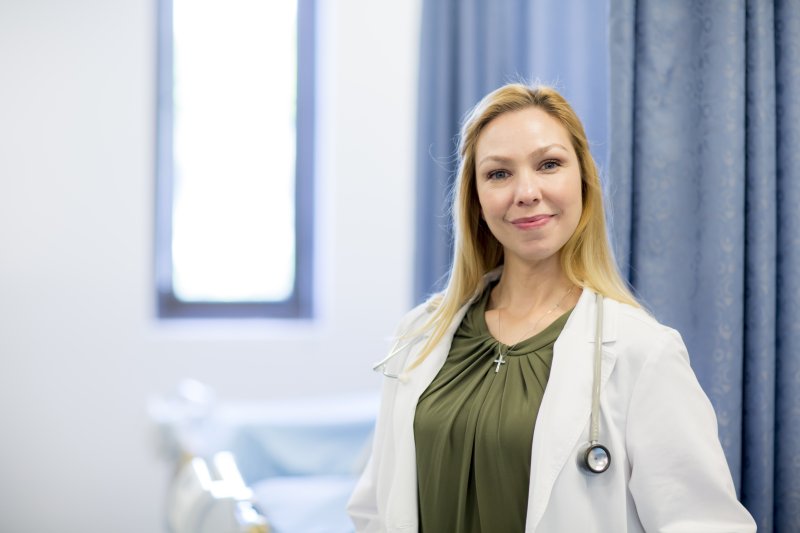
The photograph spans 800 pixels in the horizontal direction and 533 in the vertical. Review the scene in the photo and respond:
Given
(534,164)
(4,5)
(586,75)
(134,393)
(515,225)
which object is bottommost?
(134,393)

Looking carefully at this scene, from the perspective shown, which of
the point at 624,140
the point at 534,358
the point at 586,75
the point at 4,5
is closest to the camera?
the point at 534,358

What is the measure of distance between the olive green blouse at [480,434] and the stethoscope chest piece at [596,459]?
3.9 inches

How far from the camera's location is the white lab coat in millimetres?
1146

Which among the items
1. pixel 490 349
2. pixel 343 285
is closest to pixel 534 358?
pixel 490 349

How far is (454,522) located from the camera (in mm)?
1339

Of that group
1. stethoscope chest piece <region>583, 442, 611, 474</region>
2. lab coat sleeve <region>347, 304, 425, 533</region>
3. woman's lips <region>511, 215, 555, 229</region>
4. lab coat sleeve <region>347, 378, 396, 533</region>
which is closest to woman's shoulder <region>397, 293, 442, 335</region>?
lab coat sleeve <region>347, 304, 425, 533</region>

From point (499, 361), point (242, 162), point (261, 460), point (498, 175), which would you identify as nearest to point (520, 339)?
point (499, 361)

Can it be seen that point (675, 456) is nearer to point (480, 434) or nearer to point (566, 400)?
point (566, 400)

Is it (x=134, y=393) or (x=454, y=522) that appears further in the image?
(x=134, y=393)

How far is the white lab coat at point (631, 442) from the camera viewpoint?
1.15 meters

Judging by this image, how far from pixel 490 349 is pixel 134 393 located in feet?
7.06

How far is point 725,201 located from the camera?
1.52 meters

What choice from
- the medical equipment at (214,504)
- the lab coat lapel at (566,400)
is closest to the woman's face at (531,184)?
the lab coat lapel at (566,400)

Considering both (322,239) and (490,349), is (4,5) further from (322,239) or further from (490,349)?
(490,349)
